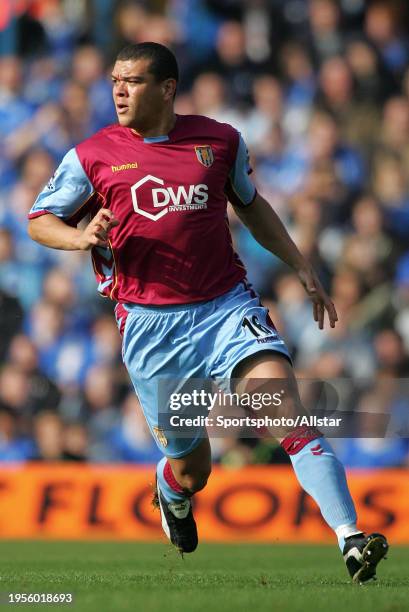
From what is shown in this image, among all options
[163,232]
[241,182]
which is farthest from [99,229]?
[241,182]

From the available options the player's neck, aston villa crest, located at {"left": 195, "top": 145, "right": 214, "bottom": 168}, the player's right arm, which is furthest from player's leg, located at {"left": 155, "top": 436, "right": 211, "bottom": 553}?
the player's neck

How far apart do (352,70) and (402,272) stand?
2.94 metres

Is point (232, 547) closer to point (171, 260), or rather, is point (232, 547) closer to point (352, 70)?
point (171, 260)

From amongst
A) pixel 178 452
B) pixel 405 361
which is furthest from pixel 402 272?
pixel 178 452

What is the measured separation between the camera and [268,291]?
1330 cm

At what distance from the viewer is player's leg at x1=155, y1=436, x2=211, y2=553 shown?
6941mm

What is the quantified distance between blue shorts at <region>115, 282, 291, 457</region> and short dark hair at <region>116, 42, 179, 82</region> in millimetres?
1213

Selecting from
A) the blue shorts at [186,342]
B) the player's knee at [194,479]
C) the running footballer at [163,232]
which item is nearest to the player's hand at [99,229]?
the running footballer at [163,232]

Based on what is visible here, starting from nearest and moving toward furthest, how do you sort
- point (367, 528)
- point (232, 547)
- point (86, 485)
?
point (232, 547)
point (367, 528)
point (86, 485)

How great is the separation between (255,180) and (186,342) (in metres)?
7.51

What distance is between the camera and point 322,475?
5.83 meters

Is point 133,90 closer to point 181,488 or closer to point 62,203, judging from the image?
point 62,203

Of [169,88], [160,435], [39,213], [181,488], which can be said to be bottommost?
[181,488]

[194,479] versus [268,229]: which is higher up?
[268,229]
